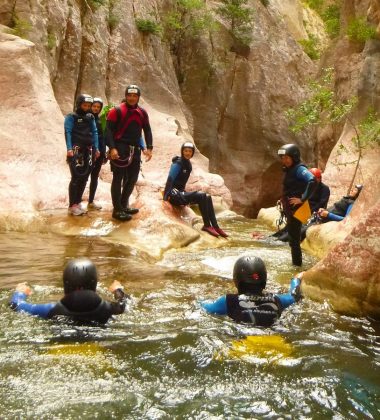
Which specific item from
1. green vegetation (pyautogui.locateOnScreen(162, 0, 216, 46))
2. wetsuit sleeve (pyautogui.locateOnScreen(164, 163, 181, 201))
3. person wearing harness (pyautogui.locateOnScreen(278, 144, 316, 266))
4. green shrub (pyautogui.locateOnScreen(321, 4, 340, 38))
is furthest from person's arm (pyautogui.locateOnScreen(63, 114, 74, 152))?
green shrub (pyautogui.locateOnScreen(321, 4, 340, 38))

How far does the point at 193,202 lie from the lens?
9.97 meters

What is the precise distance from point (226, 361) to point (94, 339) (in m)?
1.09

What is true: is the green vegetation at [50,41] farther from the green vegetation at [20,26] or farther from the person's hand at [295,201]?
the person's hand at [295,201]

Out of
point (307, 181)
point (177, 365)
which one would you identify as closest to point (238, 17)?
point (307, 181)

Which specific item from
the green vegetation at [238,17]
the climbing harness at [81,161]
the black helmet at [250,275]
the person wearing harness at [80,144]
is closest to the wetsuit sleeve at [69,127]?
the person wearing harness at [80,144]

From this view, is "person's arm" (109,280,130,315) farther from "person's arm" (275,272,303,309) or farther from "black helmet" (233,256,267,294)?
"person's arm" (275,272,303,309)

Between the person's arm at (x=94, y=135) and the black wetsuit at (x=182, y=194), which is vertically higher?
the person's arm at (x=94, y=135)

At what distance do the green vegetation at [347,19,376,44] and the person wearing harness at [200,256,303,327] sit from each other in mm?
15809

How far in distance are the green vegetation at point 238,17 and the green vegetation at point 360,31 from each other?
14.7 feet

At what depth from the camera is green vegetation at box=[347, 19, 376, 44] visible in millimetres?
18573

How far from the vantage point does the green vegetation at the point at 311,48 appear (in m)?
28.9

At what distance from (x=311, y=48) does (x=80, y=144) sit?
2332 cm

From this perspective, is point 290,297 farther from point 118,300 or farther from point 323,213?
point 323,213

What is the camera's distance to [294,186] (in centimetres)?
762
